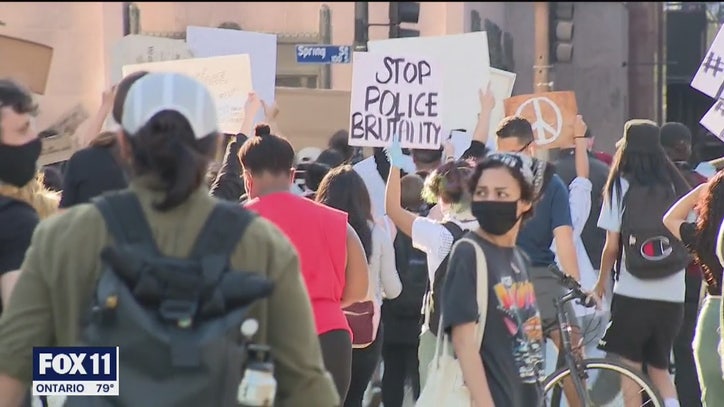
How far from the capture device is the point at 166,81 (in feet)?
10.7

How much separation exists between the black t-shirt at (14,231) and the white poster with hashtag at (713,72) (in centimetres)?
472

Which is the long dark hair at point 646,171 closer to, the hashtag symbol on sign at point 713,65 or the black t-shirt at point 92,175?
the hashtag symbol on sign at point 713,65

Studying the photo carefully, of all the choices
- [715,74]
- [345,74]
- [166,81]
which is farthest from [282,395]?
[345,74]

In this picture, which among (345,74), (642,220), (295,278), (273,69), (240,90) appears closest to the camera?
(295,278)

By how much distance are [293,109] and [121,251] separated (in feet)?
35.7

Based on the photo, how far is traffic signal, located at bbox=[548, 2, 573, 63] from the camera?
61.5 ft

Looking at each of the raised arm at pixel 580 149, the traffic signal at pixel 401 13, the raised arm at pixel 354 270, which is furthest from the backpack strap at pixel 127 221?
the traffic signal at pixel 401 13

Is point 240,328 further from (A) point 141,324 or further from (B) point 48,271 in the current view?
(B) point 48,271

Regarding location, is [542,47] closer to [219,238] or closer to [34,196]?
[34,196]

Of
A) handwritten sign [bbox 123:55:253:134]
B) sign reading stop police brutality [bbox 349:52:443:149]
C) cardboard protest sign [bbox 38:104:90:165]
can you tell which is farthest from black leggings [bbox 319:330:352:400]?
handwritten sign [bbox 123:55:253:134]

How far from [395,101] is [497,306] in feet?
15.5

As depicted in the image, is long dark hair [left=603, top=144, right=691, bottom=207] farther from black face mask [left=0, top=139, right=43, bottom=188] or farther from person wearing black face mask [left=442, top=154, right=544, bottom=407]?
black face mask [left=0, top=139, right=43, bottom=188]

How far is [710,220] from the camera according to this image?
6.29m

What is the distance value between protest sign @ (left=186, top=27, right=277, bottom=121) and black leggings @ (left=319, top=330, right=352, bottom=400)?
4678mm
